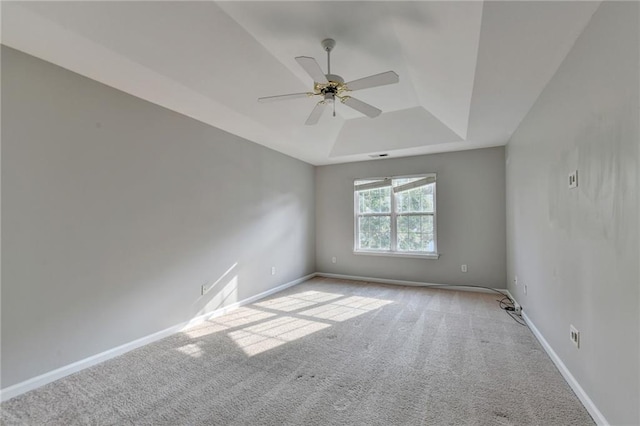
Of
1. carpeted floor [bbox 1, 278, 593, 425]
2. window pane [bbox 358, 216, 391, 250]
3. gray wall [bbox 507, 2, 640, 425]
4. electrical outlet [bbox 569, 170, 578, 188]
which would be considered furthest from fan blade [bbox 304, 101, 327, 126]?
window pane [bbox 358, 216, 391, 250]

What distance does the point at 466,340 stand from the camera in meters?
2.94

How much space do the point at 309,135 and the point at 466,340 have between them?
343cm

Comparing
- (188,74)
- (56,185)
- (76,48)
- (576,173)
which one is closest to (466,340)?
(576,173)

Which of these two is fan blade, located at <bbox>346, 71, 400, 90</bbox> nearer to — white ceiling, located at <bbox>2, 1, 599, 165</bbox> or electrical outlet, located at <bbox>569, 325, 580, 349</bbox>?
white ceiling, located at <bbox>2, 1, 599, 165</bbox>

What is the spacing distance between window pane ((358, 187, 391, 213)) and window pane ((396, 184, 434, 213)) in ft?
0.71

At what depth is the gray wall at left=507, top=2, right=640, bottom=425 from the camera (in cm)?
143

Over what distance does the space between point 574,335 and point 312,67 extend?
2.79m

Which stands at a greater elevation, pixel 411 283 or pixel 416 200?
pixel 416 200

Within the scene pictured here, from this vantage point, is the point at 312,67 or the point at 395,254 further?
the point at 395,254

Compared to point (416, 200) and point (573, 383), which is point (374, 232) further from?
point (573, 383)

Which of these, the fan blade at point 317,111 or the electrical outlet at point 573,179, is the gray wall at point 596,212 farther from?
the fan blade at point 317,111

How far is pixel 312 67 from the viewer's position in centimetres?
218

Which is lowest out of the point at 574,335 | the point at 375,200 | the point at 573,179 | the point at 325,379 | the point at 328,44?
the point at 325,379

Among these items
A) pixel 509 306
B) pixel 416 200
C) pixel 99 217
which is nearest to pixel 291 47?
pixel 99 217
